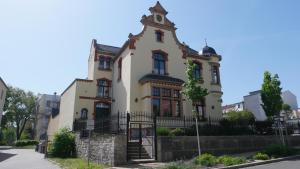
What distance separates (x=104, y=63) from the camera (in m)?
30.9

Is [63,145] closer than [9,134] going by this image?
Yes

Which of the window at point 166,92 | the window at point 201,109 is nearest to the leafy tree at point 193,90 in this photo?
the window at point 166,92

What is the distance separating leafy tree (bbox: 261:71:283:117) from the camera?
2000 cm

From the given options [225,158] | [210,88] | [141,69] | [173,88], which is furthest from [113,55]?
[225,158]

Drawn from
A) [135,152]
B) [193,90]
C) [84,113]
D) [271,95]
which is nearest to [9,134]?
[84,113]

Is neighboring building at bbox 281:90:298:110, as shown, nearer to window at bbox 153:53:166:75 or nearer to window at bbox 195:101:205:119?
window at bbox 195:101:205:119

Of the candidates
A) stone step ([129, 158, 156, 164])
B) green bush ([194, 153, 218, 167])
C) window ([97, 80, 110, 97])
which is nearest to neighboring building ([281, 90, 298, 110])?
window ([97, 80, 110, 97])

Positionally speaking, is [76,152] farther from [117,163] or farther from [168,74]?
[168,74]

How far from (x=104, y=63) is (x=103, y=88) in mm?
3145

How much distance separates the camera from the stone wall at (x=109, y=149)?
1382 centimetres

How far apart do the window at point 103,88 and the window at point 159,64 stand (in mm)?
6950

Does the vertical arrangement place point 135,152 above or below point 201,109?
below

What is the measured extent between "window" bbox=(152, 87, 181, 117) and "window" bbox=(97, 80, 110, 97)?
8061 millimetres

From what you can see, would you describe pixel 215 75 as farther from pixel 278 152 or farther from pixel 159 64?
pixel 278 152
